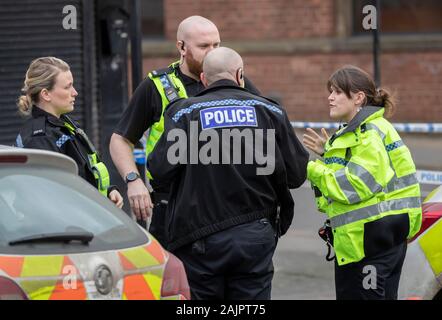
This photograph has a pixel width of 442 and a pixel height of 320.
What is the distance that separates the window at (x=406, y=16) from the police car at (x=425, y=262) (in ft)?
40.7

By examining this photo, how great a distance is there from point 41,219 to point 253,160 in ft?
4.45

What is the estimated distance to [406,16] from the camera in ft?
61.4

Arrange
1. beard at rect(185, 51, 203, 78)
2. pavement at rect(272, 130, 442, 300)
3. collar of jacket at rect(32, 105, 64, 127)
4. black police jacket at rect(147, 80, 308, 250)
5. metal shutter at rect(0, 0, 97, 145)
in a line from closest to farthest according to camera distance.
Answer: black police jacket at rect(147, 80, 308, 250) < collar of jacket at rect(32, 105, 64, 127) < beard at rect(185, 51, 203, 78) < pavement at rect(272, 130, 442, 300) < metal shutter at rect(0, 0, 97, 145)

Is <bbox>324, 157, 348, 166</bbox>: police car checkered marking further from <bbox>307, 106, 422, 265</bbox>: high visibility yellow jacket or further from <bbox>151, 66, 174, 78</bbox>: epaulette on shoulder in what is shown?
<bbox>151, 66, 174, 78</bbox>: epaulette on shoulder

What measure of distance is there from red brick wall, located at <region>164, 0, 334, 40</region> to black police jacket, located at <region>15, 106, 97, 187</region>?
1327 centimetres

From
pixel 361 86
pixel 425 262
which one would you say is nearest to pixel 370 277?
pixel 425 262

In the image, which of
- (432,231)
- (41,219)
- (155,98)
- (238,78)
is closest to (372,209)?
(432,231)

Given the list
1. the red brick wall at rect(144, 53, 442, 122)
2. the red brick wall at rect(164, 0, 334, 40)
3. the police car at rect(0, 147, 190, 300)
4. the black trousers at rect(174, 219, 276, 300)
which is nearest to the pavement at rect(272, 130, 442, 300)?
the black trousers at rect(174, 219, 276, 300)

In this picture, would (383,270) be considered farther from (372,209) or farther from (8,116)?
(8,116)

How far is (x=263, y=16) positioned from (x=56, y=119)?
13.5 meters

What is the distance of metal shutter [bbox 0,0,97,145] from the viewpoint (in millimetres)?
10633

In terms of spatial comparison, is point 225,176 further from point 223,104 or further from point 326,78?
point 326,78

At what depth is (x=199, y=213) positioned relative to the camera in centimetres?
548

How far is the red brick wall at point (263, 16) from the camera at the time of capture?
18.8 meters
